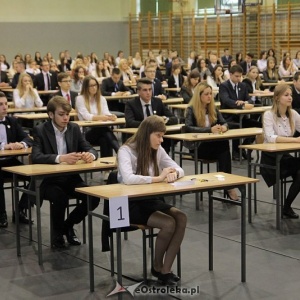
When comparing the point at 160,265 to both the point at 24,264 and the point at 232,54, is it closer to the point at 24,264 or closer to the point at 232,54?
the point at 24,264

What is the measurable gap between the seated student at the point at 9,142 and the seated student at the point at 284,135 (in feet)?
7.98

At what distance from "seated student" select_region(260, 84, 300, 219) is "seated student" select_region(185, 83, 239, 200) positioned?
797mm

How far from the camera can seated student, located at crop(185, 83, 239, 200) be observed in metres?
8.33

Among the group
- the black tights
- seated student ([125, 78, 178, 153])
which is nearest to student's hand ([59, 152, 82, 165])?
the black tights

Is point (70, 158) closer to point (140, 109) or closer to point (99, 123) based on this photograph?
point (140, 109)

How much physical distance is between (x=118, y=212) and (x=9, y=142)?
2912 millimetres

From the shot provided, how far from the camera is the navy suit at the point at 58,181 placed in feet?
20.7

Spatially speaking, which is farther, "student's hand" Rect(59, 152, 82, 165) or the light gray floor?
"student's hand" Rect(59, 152, 82, 165)

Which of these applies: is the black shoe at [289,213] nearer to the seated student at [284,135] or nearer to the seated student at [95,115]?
the seated student at [284,135]

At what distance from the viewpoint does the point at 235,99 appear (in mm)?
11289

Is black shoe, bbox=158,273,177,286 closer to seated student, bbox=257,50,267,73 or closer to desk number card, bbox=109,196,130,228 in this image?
desk number card, bbox=109,196,130,228

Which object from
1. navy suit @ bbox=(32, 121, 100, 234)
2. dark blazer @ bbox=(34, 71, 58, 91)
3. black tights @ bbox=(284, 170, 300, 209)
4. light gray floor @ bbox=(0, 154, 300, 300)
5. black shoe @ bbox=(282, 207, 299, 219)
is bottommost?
light gray floor @ bbox=(0, 154, 300, 300)

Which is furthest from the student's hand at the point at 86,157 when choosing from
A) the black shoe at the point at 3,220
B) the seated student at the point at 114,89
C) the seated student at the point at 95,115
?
the seated student at the point at 114,89

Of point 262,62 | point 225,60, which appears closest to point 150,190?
point 262,62
